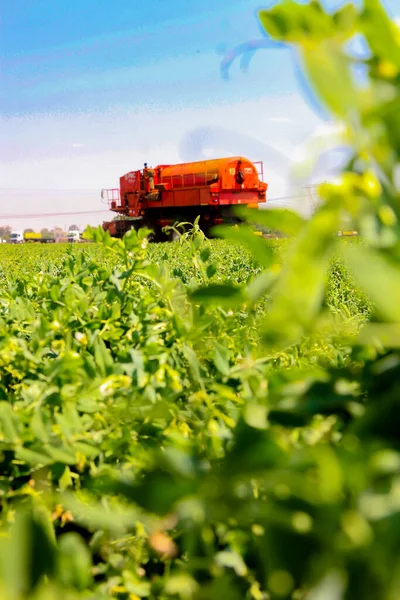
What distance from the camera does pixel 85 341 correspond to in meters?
1.31

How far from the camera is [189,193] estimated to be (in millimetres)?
25859

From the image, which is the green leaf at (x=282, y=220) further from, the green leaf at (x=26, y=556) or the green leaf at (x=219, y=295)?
the green leaf at (x=26, y=556)

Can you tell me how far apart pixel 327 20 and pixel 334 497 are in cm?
45

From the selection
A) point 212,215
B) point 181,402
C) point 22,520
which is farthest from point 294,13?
point 212,215

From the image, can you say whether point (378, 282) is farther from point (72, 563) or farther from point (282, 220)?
point (72, 563)

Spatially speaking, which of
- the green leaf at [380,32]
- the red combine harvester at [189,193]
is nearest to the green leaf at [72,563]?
the green leaf at [380,32]

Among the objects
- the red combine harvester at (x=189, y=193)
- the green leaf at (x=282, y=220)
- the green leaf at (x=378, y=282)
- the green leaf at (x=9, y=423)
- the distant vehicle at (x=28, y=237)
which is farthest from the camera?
the distant vehicle at (x=28, y=237)

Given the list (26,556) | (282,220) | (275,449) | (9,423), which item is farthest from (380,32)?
(9,423)

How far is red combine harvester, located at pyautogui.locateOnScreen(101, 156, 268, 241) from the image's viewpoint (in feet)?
81.6

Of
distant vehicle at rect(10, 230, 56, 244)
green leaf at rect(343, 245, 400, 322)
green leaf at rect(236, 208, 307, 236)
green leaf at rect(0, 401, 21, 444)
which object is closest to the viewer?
green leaf at rect(343, 245, 400, 322)

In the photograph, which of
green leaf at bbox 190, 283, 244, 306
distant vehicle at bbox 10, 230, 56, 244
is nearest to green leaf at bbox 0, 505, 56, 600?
green leaf at bbox 190, 283, 244, 306

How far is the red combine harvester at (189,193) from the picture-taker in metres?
24.9

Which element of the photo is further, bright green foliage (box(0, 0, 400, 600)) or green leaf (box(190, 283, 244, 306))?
green leaf (box(190, 283, 244, 306))

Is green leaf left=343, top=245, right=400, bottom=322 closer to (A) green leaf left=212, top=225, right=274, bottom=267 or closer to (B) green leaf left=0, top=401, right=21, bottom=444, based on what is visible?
(A) green leaf left=212, top=225, right=274, bottom=267
